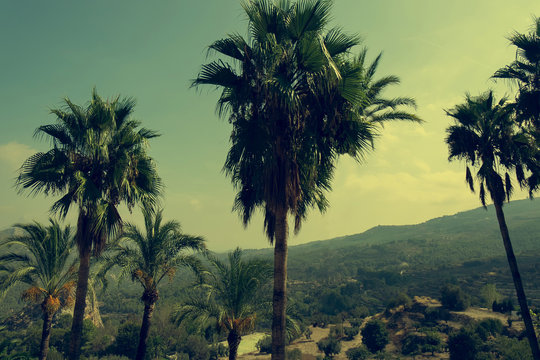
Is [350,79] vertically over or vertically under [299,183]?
over

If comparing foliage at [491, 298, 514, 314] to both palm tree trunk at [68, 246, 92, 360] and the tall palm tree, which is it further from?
palm tree trunk at [68, 246, 92, 360]

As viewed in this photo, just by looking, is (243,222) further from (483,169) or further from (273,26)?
(483,169)

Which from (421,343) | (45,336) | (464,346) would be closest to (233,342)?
(45,336)

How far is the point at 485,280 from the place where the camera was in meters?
92.4

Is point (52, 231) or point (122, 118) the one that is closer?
point (122, 118)

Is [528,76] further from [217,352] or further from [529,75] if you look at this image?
[217,352]

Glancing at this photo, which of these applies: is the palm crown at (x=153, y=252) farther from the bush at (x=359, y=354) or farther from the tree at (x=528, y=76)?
the bush at (x=359, y=354)

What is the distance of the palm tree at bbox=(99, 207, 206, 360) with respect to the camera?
14.5m

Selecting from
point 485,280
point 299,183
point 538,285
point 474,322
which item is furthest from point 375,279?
point 299,183

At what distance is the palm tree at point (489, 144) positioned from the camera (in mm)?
14086

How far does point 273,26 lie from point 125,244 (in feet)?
38.5

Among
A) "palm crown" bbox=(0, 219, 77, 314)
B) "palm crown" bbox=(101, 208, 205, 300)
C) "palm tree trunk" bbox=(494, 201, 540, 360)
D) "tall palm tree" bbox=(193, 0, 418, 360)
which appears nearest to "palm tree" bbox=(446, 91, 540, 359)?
"palm tree trunk" bbox=(494, 201, 540, 360)

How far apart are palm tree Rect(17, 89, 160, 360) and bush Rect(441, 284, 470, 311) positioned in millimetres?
60423

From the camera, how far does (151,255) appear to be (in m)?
15.2
